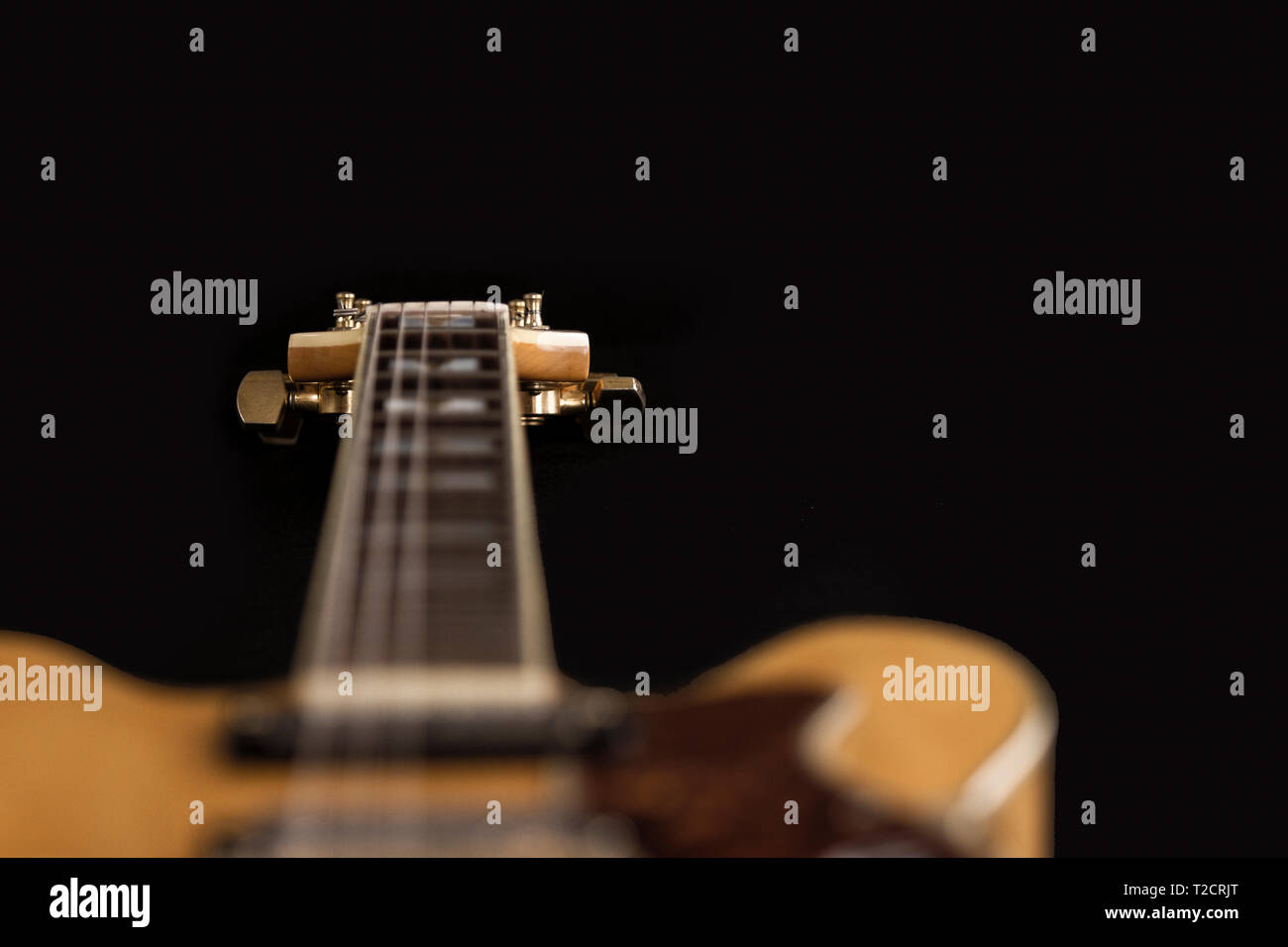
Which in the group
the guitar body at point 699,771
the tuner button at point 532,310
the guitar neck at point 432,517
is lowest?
the guitar body at point 699,771

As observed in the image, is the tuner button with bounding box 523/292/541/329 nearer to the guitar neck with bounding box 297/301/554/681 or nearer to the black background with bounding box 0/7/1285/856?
the guitar neck with bounding box 297/301/554/681

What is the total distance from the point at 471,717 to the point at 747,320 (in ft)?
2.64

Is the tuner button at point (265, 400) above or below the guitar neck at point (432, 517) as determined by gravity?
above

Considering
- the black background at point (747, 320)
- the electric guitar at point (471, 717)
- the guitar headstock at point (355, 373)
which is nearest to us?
the electric guitar at point (471, 717)

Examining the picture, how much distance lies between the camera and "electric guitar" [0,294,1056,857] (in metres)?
0.56

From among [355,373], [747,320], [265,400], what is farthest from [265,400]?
[747,320]

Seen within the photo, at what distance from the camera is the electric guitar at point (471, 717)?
0.56 m

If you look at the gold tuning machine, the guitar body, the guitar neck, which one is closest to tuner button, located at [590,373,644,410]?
the gold tuning machine

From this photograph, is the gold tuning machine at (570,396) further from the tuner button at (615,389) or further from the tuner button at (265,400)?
the tuner button at (265,400)

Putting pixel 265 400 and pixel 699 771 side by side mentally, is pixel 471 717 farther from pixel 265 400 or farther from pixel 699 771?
pixel 265 400

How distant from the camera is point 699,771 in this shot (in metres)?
0.88

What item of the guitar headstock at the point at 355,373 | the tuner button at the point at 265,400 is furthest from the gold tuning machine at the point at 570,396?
the tuner button at the point at 265,400

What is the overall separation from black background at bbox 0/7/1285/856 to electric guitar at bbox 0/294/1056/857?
0.10 m

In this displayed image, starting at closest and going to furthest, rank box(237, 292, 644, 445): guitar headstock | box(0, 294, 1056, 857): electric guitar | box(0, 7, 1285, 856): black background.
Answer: box(0, 294, 1056, 857): electric guitar, box(237, 292, 644, 445): guitar headstock, box(0, 7, 1285, 856): black background
